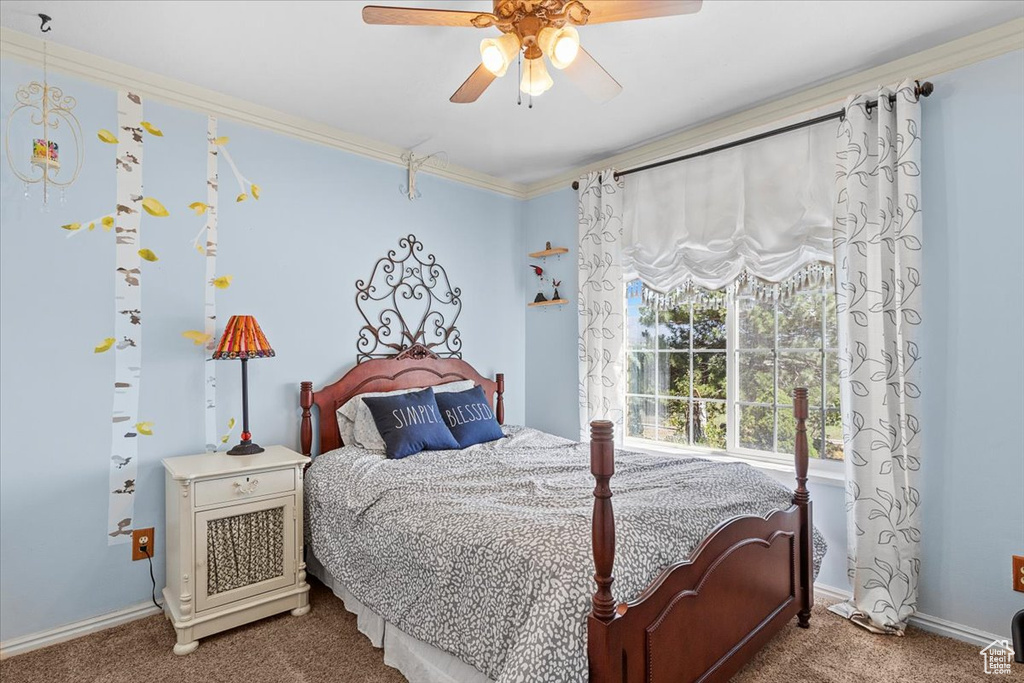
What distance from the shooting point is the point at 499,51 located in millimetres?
1763

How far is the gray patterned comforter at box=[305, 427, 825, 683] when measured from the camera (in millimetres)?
1451

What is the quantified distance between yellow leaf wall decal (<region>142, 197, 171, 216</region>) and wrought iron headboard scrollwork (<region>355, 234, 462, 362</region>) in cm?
106

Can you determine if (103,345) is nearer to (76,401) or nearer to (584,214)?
(76,401)

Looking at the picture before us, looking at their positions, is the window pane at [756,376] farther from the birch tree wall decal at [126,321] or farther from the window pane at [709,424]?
the birch tree wall decal at [126,321]

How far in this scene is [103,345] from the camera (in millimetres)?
2408

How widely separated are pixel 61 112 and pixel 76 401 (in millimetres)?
1291

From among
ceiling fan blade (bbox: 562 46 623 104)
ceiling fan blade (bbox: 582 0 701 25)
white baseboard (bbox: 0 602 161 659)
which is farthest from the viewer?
white baseboard (bbox: 0 602 161 659)

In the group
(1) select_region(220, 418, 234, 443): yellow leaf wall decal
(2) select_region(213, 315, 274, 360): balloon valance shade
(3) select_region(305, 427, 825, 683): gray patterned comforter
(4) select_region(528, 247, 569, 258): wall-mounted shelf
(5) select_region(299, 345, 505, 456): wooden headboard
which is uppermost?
(4) select_region(528, 247, 569, 258): wall-mounted shelf

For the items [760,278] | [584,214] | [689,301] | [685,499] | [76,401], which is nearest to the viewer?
[685,499]

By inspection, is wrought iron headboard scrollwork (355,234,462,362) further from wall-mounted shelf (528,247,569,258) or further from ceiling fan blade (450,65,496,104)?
ceiling fan blade (450,65,496,104)

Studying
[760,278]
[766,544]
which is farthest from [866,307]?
[766,544]

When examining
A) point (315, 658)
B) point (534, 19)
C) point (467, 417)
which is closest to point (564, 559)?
point (315, 658)

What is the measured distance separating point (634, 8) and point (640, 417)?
256 centimetres
